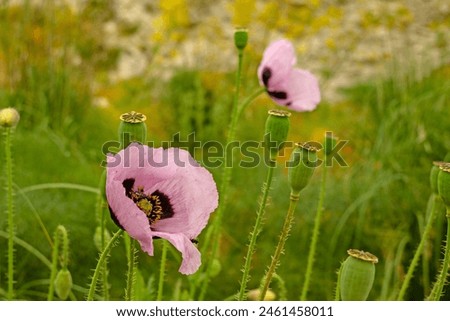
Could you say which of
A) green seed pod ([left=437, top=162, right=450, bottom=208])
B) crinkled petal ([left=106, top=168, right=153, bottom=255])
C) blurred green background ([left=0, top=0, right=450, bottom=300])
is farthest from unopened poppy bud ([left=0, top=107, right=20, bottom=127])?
green seed pod ([left=437, top=162, right=450, bottom=208])

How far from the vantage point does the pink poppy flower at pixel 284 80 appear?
1.18m

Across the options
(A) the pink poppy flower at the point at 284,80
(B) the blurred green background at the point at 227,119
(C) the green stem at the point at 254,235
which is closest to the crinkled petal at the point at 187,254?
(C) the green stem at the point at 254,235

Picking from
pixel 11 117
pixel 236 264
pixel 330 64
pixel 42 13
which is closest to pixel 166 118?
pixel 42 13

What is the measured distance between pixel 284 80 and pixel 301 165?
427 mm

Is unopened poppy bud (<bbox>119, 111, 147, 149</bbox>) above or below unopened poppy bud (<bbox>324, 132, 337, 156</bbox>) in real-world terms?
above

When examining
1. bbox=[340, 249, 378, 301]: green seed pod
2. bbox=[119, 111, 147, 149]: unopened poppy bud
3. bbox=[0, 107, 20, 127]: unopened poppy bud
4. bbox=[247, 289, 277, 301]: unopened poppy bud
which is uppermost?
bbox=[119, 111, 147, 149]: unopened poppy bud

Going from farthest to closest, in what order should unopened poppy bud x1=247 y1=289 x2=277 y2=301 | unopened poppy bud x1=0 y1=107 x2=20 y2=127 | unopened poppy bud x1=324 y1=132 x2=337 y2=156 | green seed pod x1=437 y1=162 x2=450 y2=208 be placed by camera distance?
unopened poppy bud x1=247 y1=289 x2=277 y2=301, unopened poppy bud x1=324 y1=132 x2=337 y2=156, unopened poppy bud x1=0 y1=107 x2=20 y2=127, green seed pod x1=437 y1=162 x2=450 y2=208

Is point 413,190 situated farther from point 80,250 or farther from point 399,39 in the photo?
point 399,39

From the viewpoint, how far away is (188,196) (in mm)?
761

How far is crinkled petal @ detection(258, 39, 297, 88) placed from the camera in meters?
1.18

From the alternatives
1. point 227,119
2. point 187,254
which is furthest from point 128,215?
point 227,119

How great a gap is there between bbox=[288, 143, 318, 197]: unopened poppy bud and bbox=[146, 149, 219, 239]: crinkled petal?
11cm

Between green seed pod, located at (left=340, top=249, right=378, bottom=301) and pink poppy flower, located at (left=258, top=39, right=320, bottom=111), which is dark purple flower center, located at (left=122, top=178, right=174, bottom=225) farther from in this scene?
pink poppy flower, located at (left=258, top=39, right=320, bottom=111)

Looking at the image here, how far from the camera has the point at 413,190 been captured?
1804 mm
